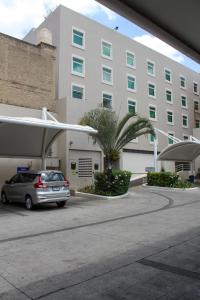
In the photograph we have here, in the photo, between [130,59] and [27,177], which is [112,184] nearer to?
[27,177]

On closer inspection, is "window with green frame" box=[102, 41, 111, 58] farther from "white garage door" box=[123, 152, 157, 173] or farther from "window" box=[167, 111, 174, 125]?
"window" box=[167, 111, 174, 125]

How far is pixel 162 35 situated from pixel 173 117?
35.8 meters

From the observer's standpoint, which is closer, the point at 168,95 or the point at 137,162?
the point at 137,162

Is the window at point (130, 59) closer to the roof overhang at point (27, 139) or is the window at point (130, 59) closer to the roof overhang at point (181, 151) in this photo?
the roof overhang at point (181, 151)

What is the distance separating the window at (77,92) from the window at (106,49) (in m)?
5.36

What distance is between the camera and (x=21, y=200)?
15664 mm

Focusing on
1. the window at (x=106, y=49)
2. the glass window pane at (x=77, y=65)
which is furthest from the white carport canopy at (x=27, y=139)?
the window at (x=106, y=49)

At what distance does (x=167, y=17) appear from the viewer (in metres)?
4.19

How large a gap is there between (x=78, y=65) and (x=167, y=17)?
2600cm

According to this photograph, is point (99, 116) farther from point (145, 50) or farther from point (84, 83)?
point (145, 50)

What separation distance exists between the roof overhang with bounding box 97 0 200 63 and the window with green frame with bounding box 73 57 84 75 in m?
25.0

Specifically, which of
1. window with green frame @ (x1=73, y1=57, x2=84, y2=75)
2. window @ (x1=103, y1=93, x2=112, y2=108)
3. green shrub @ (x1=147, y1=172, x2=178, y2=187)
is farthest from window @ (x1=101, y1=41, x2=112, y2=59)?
green shrub @ (x1=147, y1=172, x2=178, y2=187)

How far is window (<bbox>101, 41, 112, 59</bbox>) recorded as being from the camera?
105ft

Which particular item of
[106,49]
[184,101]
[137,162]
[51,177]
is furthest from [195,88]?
[51,177]
